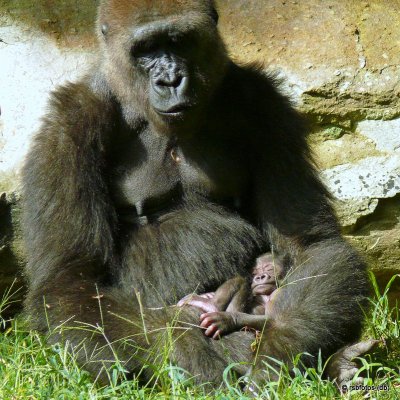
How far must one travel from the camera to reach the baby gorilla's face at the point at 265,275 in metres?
5.18

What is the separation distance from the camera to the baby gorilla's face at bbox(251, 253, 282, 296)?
17.0 feet

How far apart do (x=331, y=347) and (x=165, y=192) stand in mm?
1271

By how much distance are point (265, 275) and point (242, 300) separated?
0.92 feet

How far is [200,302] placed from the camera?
4973 millimetres

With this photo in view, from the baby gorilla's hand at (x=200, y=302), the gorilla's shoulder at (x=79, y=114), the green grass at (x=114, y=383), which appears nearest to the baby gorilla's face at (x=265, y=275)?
the baby gorilla's hand at (x=200, y=302)

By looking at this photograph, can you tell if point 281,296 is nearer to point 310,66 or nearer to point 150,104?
point 150,104

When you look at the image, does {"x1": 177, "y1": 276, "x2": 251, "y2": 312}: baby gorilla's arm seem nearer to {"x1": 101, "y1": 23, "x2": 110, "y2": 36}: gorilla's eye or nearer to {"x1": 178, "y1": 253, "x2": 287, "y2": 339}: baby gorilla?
{"x1": 178, "y1": 253, "x2": 287, "y2": 339}: baby gorilla

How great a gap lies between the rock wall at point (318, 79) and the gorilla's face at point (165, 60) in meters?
1.09

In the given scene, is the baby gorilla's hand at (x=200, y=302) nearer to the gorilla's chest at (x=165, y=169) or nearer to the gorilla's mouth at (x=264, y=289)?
the gorilla's mouth at (x=264, y=289)

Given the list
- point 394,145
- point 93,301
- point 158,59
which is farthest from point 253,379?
point 394,145

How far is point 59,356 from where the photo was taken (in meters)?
4.72

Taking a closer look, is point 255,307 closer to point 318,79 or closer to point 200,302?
point 200,302

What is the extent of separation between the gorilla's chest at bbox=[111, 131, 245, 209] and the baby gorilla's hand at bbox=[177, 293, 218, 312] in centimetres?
60

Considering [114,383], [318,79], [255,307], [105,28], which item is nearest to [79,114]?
[105,28]
